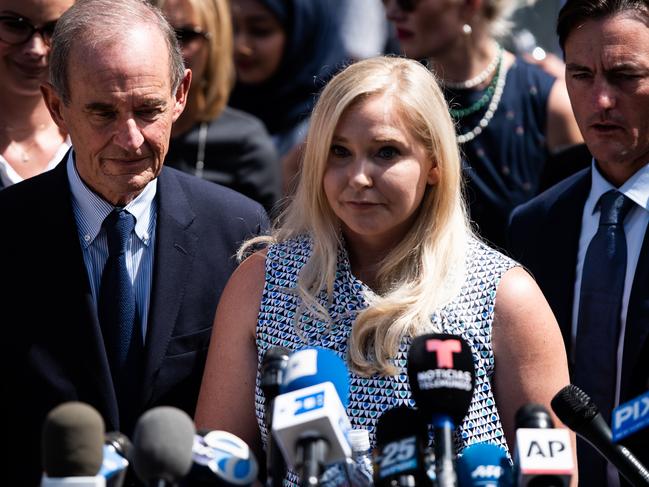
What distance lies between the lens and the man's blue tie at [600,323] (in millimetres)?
4195

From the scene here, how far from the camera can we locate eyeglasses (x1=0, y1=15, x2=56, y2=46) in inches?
191

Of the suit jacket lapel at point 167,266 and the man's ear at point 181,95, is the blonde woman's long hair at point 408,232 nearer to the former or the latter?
the suit jacket lapel at point 167,266

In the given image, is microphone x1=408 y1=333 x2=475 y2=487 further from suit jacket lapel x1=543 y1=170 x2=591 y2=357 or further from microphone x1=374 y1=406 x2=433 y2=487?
suit jacket lapel x1=543 y1=170 x2=591 y2=357

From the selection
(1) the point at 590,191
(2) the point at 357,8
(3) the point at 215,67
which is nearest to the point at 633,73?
(1) the point at 590,191

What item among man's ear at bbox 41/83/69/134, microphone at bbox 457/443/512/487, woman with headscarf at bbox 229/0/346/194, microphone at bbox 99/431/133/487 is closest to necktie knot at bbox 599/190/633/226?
microphone at bbox 457/443/512/487

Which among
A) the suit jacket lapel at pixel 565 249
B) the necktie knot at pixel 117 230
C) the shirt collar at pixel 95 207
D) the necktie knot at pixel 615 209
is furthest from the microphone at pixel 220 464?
the necktie knot at pixel 615 209

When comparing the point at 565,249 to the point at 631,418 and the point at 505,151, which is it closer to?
the point at 505,151

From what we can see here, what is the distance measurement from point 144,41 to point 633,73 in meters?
1.76

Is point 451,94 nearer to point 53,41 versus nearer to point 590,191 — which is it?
point 590,191

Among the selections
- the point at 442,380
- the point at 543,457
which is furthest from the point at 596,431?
the point at 442,380

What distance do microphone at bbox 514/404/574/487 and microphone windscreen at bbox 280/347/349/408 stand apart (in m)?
0.51

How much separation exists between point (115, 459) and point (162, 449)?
10.5 inches

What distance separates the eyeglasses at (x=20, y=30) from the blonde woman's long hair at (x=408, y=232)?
143 cm

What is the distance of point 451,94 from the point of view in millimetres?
5781
